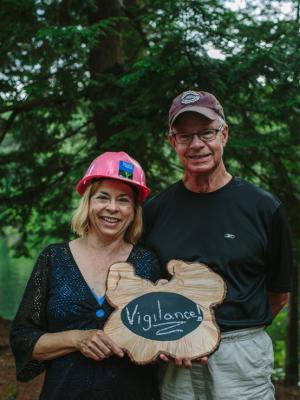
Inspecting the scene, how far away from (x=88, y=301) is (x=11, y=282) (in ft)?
57.8

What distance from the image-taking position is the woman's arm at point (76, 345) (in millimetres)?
2186

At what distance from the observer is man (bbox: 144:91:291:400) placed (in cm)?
248

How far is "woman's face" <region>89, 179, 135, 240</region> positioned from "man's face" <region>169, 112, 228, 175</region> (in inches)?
16.1

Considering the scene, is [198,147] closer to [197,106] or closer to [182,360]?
[197,106]

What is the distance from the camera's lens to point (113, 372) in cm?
233

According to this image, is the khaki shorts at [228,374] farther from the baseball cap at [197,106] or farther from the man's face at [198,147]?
the baseball cap at [197,106]

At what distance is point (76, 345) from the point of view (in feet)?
7.43

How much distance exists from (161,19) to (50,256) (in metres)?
2.76

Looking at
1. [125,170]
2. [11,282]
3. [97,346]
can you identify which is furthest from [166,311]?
[11,282]

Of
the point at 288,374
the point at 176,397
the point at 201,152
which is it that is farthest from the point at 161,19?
the point at 288,374

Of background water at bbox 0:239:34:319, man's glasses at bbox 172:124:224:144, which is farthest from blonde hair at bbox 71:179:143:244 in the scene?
background water at bbox 0:239:34:319

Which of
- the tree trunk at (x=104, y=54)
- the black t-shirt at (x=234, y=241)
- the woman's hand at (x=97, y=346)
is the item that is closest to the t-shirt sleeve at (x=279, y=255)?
the black t-shirt at (x=234, y=241)

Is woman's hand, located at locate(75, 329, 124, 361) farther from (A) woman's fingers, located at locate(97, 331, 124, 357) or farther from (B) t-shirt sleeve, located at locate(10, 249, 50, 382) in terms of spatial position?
(B) t-shirt sleeve, located at locate(10, 249, 50, 382)

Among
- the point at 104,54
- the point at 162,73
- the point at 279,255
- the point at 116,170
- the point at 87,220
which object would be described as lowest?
the point at 279,255
